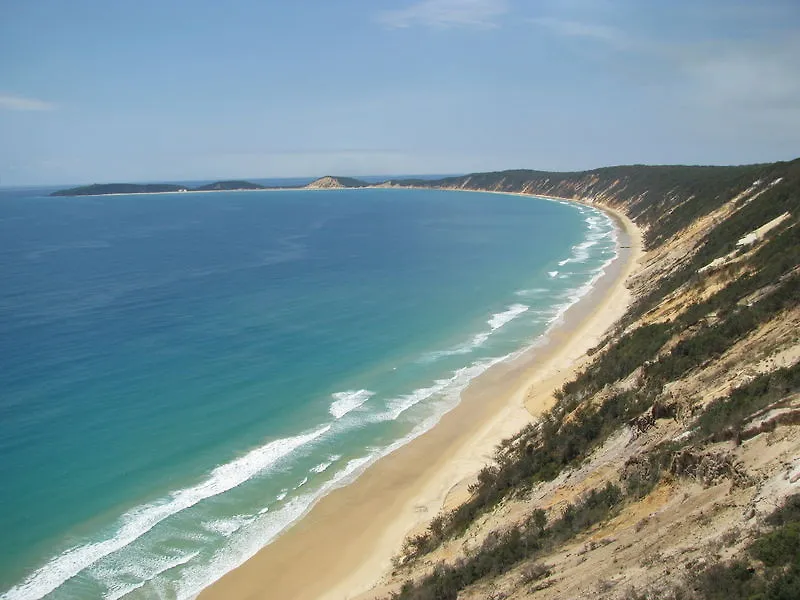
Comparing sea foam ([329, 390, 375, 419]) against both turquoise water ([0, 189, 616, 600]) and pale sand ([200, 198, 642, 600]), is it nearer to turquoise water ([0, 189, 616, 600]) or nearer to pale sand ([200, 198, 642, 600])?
turquoise water ([0, 189, 616, 600])

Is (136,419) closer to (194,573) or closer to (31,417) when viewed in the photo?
(31,417)

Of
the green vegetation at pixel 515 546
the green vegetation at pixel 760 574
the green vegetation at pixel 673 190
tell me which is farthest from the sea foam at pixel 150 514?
the green vegetation at pixel 673 190

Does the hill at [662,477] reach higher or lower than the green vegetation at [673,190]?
lower

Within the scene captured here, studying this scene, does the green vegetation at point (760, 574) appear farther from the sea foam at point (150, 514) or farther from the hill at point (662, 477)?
the sea foam at point (150, 514)

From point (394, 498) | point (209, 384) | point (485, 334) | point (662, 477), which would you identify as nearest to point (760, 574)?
point (662, 477)

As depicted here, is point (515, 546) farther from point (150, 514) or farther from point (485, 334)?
point (485, 334)

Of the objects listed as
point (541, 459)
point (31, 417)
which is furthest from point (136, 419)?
point (541, 459)
